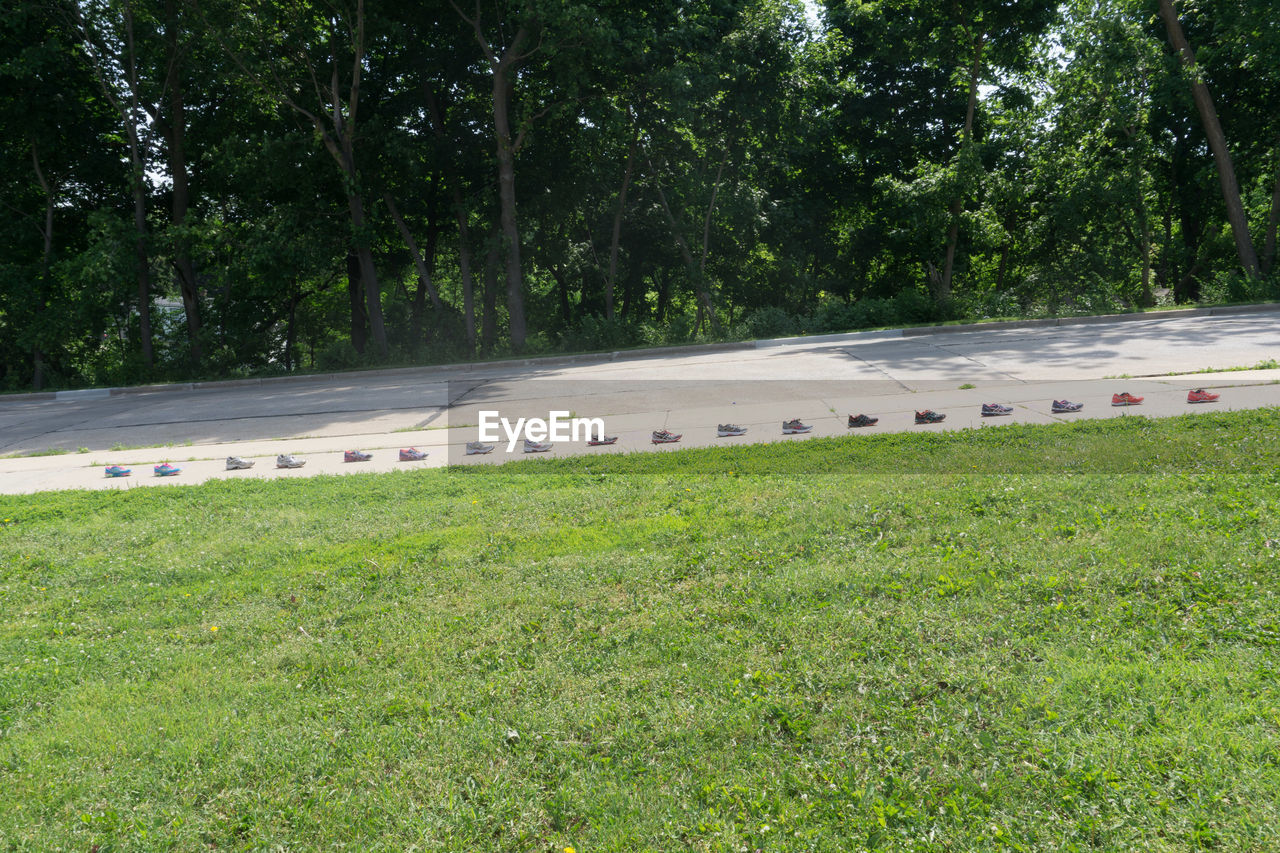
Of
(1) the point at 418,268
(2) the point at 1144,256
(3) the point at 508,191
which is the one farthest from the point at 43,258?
(2) the point at 1144,256

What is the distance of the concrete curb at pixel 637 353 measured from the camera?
59.6 feet

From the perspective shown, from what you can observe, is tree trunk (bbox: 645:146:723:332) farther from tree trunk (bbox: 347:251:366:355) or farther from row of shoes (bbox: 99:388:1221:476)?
row of shoes (bbox: 99:388:1221:476)

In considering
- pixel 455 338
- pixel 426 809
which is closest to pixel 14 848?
pixel 426 809

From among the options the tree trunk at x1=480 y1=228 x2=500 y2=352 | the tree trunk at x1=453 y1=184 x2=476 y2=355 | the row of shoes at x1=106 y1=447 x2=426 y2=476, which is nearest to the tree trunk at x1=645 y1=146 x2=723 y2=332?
the tree trunk at x1=480 y1=228 x2=500 y2=352

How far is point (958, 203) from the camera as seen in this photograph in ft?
71.0

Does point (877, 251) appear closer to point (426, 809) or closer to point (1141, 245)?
point (1141, 245)

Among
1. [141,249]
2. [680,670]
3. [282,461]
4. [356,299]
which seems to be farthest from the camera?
[356,299]

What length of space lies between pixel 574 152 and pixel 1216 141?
→ 16.8 m

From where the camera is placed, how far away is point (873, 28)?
893 inches

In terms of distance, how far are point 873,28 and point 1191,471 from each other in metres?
20.4

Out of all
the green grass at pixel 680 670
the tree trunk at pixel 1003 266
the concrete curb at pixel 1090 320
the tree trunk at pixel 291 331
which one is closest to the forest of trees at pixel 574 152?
the tree trunk at pixel 1003 266

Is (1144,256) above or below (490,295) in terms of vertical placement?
above

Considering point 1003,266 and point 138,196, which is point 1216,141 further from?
point 138,196

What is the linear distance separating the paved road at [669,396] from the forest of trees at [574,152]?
4102mm
